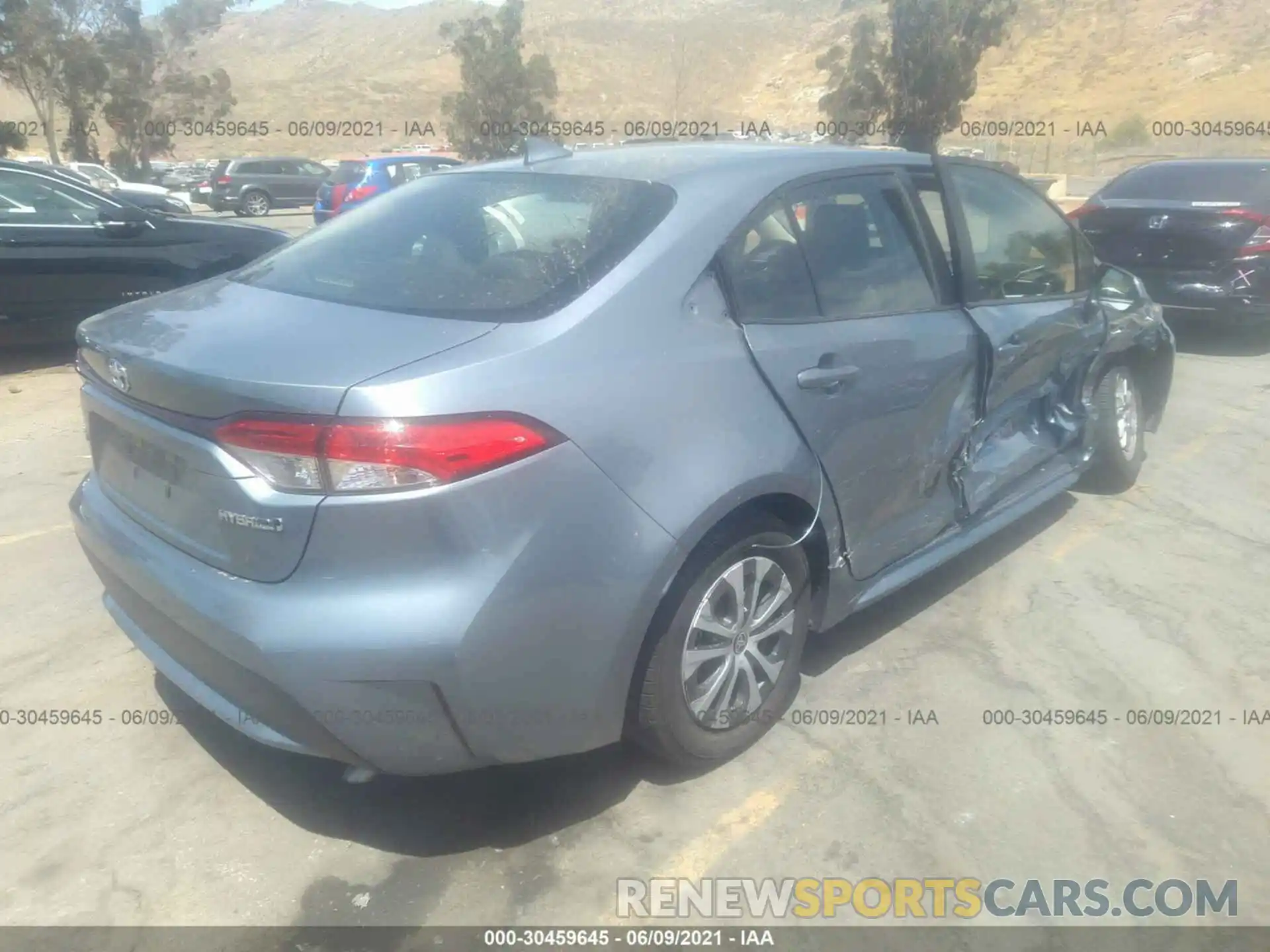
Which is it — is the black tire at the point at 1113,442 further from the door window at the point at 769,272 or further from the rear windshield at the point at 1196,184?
the rear windshield at the point at 1196,184

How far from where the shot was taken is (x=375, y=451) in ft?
7.67

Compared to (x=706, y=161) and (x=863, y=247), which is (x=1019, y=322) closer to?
(x=863, y=247)

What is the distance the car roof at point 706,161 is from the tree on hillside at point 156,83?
39.7 meters

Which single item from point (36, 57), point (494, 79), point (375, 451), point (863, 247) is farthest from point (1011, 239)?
point (36, 57)

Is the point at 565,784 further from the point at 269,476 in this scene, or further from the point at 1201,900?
the point at 1201,900

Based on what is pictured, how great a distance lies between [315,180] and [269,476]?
30.0m

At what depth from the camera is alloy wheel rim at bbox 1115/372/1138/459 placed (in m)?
5.20

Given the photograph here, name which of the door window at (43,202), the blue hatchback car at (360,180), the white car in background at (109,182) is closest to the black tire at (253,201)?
the white car in background at (109,182)

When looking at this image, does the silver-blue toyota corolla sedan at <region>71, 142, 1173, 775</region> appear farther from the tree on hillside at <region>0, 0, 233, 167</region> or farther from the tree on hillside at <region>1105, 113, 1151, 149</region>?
the tree on hillside at <region>1105, 113, 1151, 149</region>

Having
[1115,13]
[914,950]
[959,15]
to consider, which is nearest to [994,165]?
[914,950]

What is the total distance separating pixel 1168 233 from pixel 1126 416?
13.2ft

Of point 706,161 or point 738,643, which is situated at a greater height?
point 706,161

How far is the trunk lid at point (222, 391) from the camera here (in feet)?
7.93

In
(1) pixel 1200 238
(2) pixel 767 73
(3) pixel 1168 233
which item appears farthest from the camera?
(2) pixel 767 73
